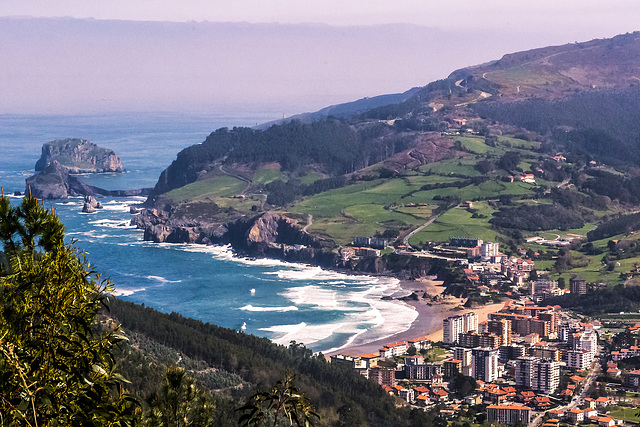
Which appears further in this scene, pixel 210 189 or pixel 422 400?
pixel 210 189

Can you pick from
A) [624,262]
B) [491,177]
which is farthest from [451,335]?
[491,177]

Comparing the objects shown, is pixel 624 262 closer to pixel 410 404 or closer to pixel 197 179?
pixel 410 404

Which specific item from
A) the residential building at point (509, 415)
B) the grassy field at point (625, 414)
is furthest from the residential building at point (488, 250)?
the residential building at point (509, 415)

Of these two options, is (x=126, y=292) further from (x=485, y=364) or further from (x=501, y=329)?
(x=485, y=364)

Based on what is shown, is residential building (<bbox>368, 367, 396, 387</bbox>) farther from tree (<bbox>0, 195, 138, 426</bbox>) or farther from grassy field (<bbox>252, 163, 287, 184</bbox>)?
grassy field (<bbox>252, 163, 287, 184</bbox>)

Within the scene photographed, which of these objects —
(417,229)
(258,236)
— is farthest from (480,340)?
(258,236)
